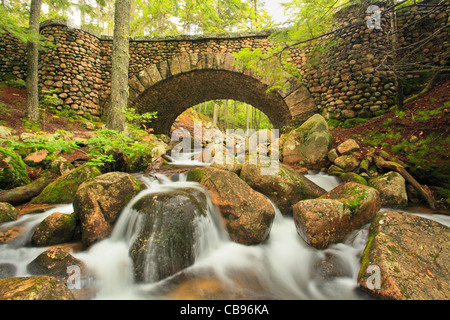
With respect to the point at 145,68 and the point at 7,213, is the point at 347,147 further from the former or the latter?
the point at 145,68

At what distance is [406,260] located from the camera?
1.71 m

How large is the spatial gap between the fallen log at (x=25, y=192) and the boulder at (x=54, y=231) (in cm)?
106

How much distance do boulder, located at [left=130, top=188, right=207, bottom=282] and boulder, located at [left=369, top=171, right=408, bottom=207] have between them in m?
3.02

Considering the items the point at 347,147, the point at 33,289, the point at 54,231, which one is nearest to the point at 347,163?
the point at 347,147


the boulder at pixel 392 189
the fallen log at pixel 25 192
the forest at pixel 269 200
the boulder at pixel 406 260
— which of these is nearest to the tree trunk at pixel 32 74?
the forest at pixel 269 200

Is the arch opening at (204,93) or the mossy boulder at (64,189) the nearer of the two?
the mossy boulder at (64,189)

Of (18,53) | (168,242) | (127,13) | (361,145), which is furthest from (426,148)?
(18,53)

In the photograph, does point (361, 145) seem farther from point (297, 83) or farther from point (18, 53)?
point (18, 53)

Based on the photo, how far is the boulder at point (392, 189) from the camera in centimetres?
308

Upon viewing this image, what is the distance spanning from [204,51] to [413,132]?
658 centimetres

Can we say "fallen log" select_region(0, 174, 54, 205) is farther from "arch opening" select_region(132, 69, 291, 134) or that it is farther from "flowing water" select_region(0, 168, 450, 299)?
"arch opening" select_region(132, 69, 291, 134)

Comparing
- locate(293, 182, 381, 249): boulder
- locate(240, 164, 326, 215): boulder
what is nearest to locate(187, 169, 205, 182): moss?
locate(240, 164, 326, 215): boulder

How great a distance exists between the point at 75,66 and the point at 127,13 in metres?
3.37

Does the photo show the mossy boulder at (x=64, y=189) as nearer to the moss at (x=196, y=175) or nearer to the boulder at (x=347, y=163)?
the moss at (x=196, y=175)
